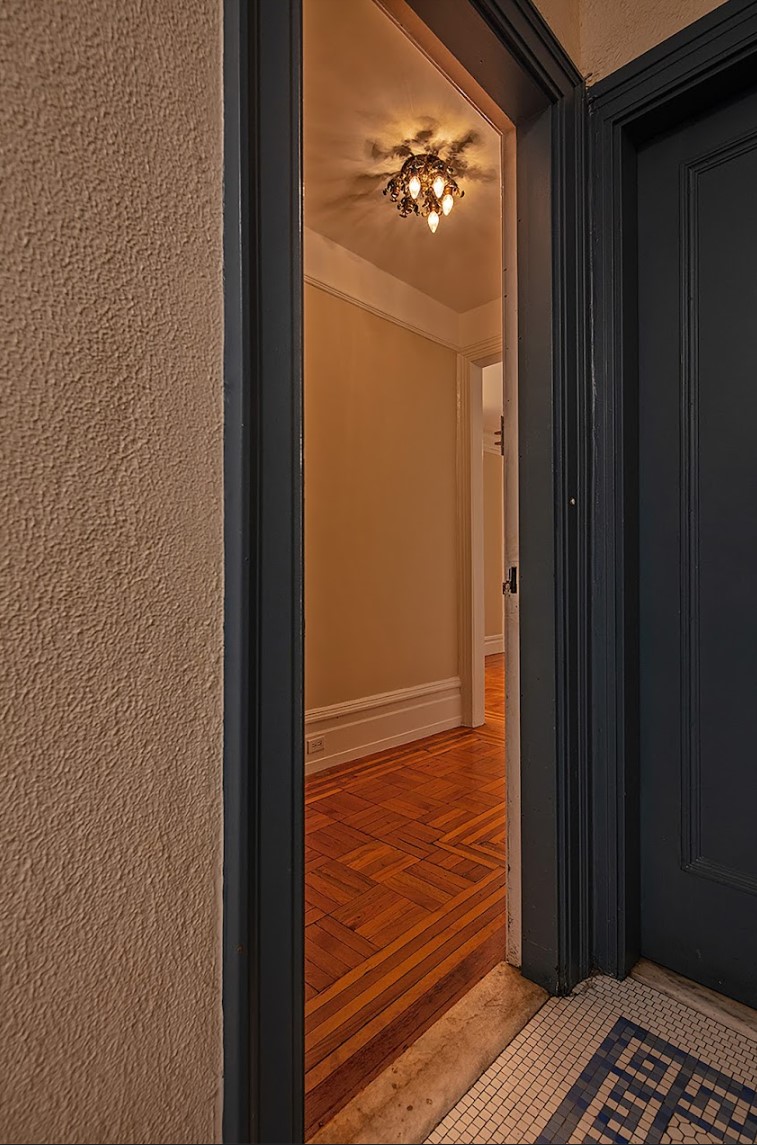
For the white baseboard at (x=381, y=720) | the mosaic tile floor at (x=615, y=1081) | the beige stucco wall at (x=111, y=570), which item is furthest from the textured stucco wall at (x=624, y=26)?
the white baseboard at (x=381, y=720)

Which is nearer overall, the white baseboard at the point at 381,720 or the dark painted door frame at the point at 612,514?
the dark painted door frame at the point at 612,514

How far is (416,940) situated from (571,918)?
43 centimetres

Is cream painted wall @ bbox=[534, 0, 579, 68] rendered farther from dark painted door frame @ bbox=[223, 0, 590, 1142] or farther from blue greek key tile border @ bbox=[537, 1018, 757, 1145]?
blue greek key tile border @ bbox=[537, 1018, 757, 1145]

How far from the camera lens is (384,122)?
211cm

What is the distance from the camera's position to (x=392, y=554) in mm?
3184

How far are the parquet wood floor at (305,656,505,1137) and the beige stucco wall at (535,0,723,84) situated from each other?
2.04 m

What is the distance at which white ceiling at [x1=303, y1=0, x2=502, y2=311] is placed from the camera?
178cm

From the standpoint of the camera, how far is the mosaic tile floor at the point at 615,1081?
938 mm

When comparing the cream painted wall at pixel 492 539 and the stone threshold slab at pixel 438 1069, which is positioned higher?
the cream painted wall at pixel 492 539

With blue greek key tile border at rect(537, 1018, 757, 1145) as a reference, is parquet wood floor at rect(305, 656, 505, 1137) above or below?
below

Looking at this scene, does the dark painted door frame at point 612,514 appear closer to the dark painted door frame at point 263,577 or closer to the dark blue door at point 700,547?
the dark blue door at point 700,547

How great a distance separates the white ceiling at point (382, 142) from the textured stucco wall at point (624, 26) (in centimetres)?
68

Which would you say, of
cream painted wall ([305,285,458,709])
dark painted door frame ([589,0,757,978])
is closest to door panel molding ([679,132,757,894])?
dark painted door frame ([589,0,757,978])

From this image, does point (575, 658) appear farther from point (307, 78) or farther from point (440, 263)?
point (440, 263)
